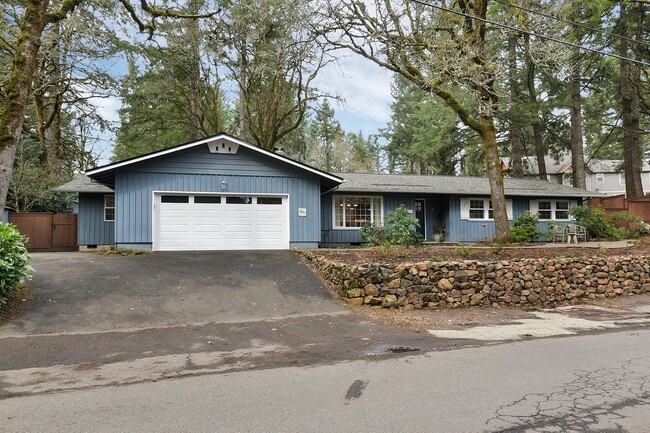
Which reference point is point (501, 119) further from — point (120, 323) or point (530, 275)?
point (120, 323)

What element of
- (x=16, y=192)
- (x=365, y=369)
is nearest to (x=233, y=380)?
(x=365, y=369)

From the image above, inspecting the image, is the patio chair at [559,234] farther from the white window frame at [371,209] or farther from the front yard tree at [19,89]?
the front yard tree at [19,89]

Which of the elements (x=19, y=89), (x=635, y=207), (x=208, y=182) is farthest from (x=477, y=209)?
(x=19, y=89)

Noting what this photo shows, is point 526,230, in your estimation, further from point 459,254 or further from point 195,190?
point 195,190

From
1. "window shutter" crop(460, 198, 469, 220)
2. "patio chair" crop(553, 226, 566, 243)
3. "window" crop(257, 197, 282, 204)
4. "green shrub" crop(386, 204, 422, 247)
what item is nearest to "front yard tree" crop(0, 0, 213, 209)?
"window" crop(257, 197, 282, 204)

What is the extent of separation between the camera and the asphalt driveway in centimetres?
721

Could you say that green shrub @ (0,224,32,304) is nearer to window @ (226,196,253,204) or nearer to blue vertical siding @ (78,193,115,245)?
window @ (226,196,253,204)

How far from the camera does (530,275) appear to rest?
31.7ft

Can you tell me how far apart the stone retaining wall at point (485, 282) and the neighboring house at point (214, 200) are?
4.21 meters

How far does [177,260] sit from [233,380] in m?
7.97

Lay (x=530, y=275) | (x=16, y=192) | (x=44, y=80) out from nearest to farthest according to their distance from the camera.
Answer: (x=530, y=275), (x=16, y=192), (x=44, y=80)

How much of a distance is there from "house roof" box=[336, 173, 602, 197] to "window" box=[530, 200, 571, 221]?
639 millimetres

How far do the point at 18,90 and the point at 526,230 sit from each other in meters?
17.8

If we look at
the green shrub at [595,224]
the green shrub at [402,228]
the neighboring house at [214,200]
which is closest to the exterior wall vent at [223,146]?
the neighboring house at [214,200]
